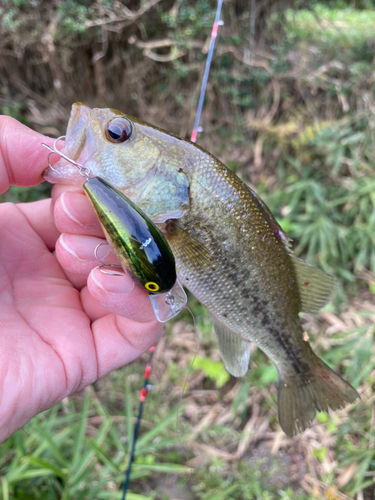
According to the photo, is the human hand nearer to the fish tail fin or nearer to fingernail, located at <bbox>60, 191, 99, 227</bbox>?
fingernail, located at <bbox>60, 191, 99, 227</bbox>

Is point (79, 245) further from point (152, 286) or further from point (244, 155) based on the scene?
point (244, 155)

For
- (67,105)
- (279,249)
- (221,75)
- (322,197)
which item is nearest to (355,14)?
(221,75)

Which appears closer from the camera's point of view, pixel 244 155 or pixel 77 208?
pixel 77 208

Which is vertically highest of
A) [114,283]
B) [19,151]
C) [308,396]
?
[19,151]

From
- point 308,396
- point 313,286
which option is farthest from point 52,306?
point 308,396

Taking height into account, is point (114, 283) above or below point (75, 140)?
below

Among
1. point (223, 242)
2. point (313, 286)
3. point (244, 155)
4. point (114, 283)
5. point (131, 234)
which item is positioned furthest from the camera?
point (244, 155)

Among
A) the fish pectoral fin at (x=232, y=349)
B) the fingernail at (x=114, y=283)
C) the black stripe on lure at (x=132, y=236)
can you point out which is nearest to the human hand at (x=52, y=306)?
the fingernail at (x=114, y=283)
